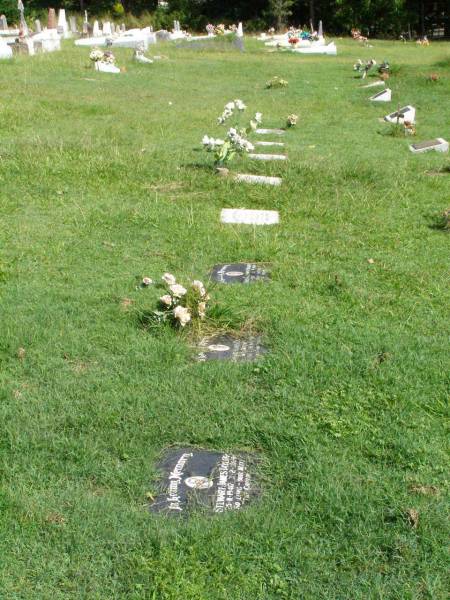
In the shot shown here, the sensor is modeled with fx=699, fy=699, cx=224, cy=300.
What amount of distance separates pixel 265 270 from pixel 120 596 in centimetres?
300

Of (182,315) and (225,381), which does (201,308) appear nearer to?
(182,315)

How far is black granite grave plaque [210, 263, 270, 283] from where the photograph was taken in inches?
191

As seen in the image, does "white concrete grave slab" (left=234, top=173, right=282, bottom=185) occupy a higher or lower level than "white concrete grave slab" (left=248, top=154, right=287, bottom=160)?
lower

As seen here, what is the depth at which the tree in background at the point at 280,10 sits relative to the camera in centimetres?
3691

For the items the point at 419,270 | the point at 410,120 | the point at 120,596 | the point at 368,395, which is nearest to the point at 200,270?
the point at 419,270

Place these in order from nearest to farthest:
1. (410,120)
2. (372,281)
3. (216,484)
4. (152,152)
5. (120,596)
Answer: (120,596) < (216,484) < (372,281) < (152,152) < (410,120)

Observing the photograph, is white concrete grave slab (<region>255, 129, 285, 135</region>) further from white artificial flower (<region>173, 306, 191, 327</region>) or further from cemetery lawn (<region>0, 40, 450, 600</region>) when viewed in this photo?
white artificial flower (<region>173, 306, 191, 327</region>)

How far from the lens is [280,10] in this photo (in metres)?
37.1

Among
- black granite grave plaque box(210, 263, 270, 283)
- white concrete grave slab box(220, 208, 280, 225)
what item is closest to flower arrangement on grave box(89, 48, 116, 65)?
white concrete grave slab box(220, 208, 280, 225)

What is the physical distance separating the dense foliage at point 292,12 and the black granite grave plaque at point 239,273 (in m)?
35.2

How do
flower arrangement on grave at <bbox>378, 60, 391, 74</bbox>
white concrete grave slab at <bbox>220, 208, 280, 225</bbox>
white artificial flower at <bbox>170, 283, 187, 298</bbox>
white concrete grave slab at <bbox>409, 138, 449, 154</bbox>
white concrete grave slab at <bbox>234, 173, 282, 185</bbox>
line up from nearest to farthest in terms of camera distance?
white artificial flower at <bbox>170, 283, 187, 298</bbox> < white concrete grave slab at <bbox>220, 208, 280, 225</bbox> < white concrete grave slab at <bbox>234, 173, 282, 185</bbox> < white concrete grave slab at <bbox>409, 138, 449, 154</bbox> < flower arrangement on grave at <bbox>378, 60, 391, 74</bbox>

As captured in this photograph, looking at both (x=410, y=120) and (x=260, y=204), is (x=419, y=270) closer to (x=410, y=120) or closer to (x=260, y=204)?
(x=260, y=204)

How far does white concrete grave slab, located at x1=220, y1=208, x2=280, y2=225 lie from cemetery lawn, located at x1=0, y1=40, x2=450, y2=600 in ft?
0.45

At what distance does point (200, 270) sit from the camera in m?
4.98
